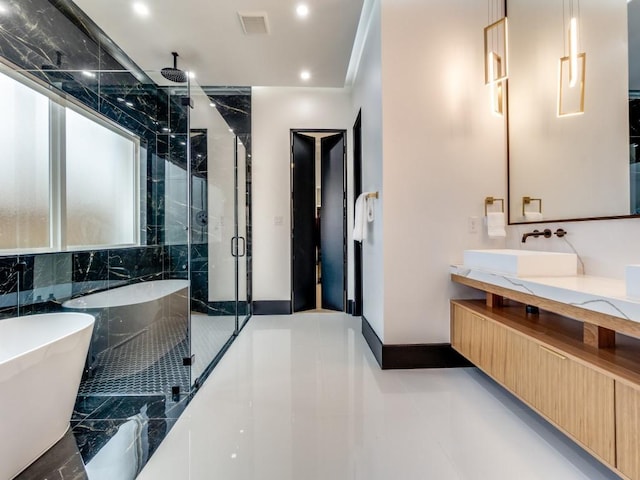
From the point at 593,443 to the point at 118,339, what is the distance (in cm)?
321

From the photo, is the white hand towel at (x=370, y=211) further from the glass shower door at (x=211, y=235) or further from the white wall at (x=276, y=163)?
the glass shower door at (x=211, y=235)

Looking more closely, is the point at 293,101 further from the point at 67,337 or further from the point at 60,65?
the point at 67,337

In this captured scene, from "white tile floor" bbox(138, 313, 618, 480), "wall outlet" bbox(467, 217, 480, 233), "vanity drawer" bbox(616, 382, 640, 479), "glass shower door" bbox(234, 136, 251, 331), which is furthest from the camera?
"glass shower door" bbox(234, 136, 251, 331)

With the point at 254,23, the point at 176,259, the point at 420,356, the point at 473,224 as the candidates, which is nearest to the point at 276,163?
the point at 254,23

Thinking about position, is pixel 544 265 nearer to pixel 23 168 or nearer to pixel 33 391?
pixel 33 391

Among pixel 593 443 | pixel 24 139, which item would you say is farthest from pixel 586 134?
pixel 24 139

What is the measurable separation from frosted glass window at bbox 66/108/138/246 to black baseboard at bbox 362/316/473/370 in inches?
109

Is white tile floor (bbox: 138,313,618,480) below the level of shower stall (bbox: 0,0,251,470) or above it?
below

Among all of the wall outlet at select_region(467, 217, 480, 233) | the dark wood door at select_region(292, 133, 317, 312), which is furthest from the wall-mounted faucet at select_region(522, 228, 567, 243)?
the dark wood door at select_region(292, 133, 317, 312)

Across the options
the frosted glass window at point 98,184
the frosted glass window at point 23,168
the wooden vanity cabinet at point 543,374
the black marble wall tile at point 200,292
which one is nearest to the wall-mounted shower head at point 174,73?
the frosted glass window at point 98,184

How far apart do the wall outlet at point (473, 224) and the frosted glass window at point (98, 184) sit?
3.31m

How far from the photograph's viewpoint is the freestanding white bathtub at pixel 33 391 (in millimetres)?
1193

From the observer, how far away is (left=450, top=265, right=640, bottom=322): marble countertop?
1.07 meters

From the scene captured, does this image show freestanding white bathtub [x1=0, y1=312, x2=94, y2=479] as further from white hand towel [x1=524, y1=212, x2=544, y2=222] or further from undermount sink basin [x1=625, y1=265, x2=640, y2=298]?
white hand towel [x1=524, y1=212, x2=544, y2=222]
